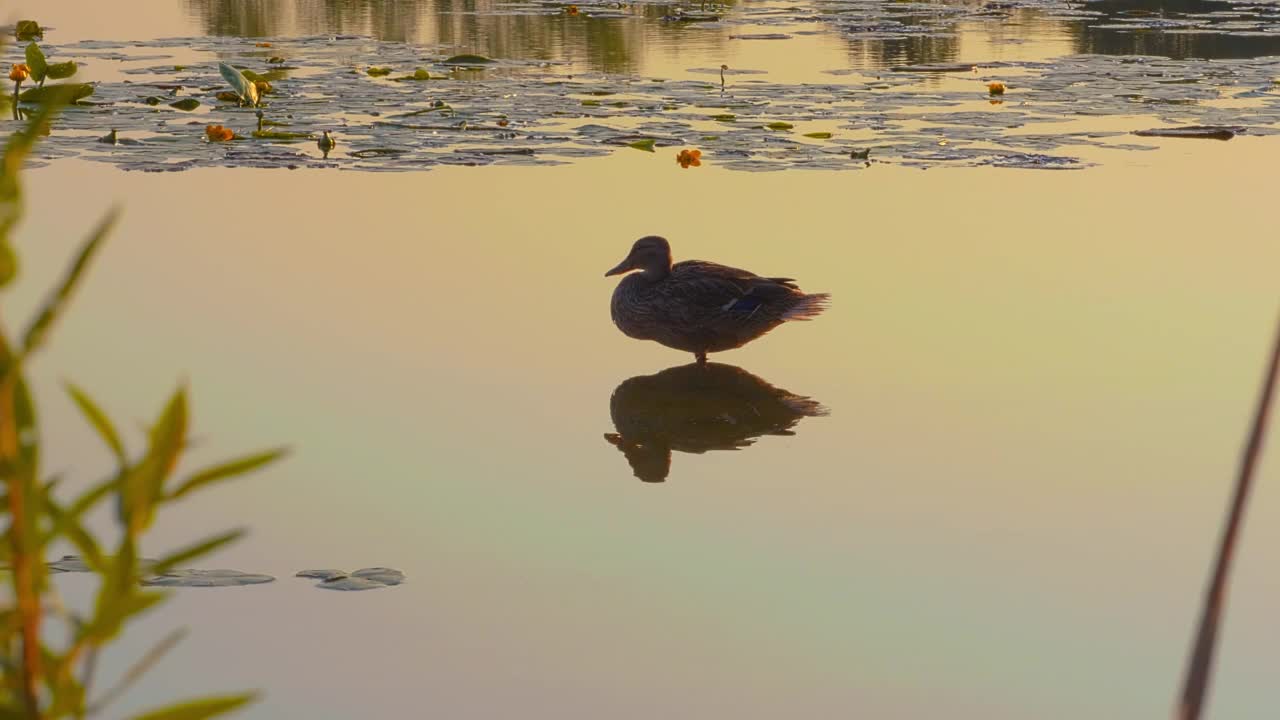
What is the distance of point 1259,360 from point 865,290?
149cm

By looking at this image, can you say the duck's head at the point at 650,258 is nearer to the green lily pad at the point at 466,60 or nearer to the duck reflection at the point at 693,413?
the duck reflection at the point at 693,413

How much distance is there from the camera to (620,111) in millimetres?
11000

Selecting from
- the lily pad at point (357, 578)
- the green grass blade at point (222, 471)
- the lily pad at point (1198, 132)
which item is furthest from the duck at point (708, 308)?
the green grass blade at point (222, 471)

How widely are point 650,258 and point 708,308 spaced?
0.46 metres

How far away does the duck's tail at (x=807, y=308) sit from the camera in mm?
5770

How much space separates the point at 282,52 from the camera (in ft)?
49.6

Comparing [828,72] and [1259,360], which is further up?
[828,72]

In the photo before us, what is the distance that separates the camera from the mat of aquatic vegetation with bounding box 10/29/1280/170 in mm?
9141

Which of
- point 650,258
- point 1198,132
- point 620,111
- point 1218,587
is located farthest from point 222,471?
point 620,111

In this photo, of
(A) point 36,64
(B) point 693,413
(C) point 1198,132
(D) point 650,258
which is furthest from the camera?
(C) point 1198,132

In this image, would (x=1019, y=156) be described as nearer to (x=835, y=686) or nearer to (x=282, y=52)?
(x=835, y=686)

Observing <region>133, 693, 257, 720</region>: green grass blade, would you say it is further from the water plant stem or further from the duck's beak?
the duck's beak

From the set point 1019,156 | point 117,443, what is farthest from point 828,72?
point 117,443

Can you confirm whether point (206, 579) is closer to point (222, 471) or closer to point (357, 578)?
point (357, 578)
